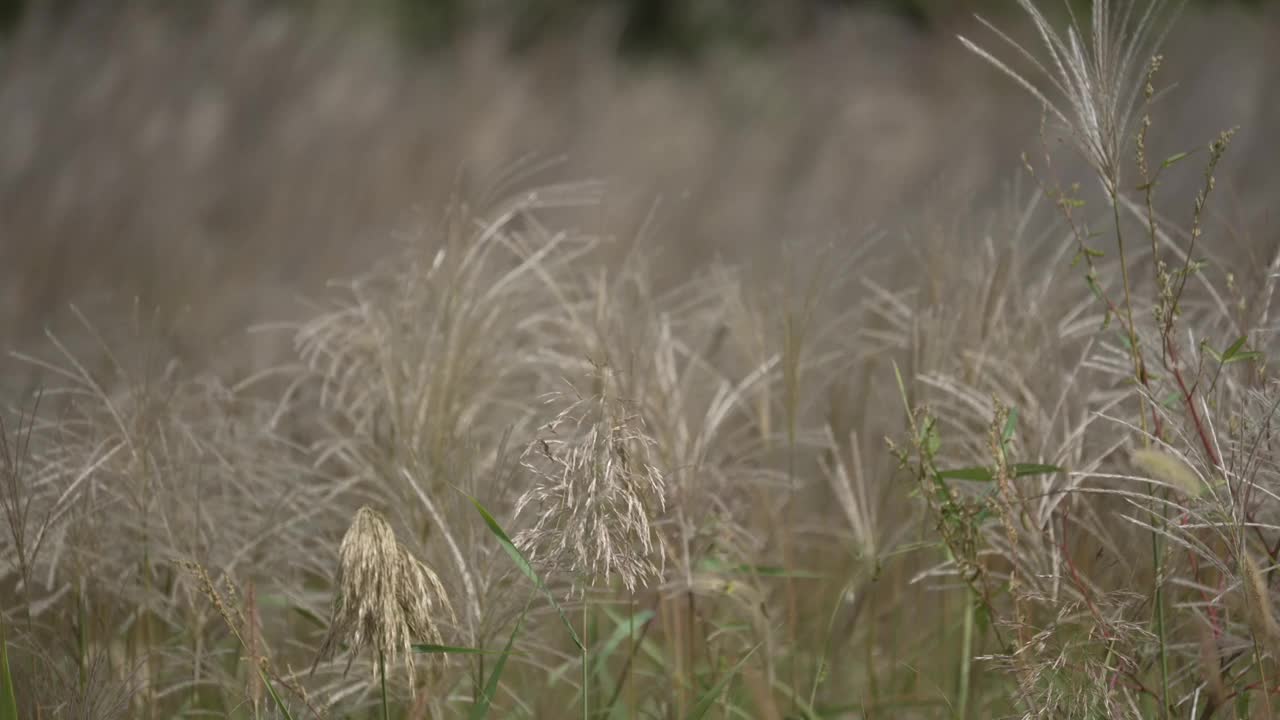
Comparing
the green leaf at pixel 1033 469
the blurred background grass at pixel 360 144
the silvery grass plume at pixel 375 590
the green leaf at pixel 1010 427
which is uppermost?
the green leaf at pixel 1010 427

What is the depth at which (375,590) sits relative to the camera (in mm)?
842

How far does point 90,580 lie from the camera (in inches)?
54.1

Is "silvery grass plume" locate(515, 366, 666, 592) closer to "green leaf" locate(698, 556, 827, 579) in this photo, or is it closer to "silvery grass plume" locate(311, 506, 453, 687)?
"silvery grass plume" locate(311, 506, 453, 687)

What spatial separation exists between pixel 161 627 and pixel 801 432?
93cm

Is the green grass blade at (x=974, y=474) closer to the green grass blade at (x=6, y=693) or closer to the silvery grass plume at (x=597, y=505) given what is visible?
the silvery grass plume at (x=597, y=505)

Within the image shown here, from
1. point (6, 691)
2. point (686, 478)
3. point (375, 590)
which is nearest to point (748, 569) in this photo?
point (686, 478)

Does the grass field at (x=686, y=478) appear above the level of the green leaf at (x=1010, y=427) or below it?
below

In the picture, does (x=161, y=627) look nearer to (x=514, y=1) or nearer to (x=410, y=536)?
(x=410, y=536)

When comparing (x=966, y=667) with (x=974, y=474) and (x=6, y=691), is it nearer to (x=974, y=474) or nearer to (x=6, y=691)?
(x=974, y=474)

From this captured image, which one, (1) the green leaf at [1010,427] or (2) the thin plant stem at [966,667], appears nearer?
(1) the green leaf at [1010,427]

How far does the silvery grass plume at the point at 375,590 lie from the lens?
834 millimetres

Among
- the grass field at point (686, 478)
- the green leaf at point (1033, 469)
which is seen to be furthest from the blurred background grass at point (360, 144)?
the green leaf at point (1033, 469)

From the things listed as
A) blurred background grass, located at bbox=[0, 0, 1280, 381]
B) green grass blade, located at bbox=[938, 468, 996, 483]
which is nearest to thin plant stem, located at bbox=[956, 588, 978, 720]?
green grass blade, located at bbox=[938, 468, 996, 483]

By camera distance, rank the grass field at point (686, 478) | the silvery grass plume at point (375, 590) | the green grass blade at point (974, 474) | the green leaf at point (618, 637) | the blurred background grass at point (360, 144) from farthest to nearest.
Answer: the blurred background grass at point (360, 144)
the green leaf at point (618, 637)
the green grass blade at point (974, 474)
the grass field at point (686, 478)
the silvery grass plume at point (375, 590)
